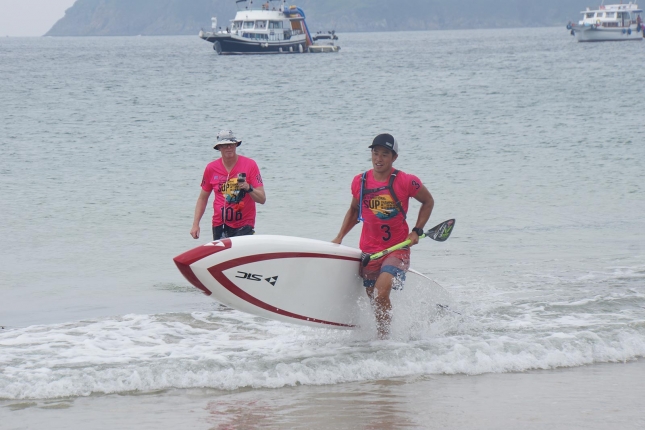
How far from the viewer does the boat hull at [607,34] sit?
10506cm

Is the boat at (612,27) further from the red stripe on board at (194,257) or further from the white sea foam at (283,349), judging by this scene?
the red stripe on board at (194,257)

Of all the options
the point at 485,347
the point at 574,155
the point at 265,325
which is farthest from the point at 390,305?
the point at 574,155

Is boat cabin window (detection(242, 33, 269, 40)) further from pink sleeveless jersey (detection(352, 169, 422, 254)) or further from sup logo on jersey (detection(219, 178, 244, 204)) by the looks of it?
pink sleeveless jersey (detection(352, 169, 422, 254))

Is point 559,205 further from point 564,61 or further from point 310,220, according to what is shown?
point 564,61

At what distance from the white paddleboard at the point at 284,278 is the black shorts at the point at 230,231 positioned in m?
0.85

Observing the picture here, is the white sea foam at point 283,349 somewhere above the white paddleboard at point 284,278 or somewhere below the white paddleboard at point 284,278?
below

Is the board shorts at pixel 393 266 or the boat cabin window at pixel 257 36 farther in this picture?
the boat cabin window at pixel 257 36

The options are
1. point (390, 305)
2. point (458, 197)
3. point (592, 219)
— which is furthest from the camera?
point (458, 197)

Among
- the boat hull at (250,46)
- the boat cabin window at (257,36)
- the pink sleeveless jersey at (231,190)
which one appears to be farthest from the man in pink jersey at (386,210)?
the boat cabin window at (257,36)

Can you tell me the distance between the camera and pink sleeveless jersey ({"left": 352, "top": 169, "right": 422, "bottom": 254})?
275 inches

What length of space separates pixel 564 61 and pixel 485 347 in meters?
67.5

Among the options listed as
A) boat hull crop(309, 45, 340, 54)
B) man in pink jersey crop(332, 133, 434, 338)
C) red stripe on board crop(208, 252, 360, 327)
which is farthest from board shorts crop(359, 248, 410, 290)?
boat hull crop(309, 45, 340, 54)

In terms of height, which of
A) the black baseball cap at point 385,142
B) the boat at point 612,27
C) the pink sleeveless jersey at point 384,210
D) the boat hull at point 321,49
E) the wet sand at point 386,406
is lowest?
the wet sand at point 386,406

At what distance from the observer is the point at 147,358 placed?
7.21m
